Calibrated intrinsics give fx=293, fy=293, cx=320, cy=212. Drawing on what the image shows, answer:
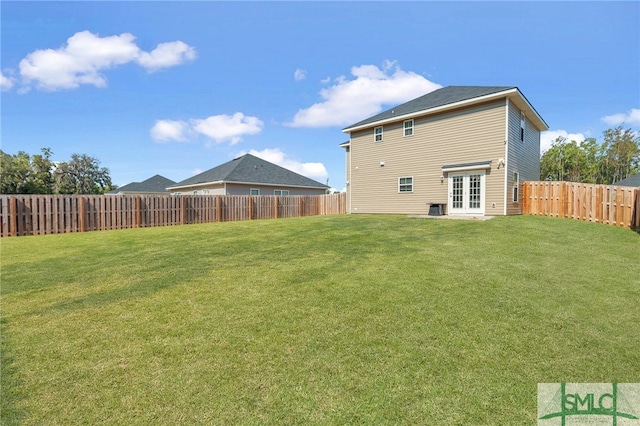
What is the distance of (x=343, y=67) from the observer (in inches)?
687

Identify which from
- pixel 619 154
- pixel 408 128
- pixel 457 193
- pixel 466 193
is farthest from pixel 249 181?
pixel 619 154

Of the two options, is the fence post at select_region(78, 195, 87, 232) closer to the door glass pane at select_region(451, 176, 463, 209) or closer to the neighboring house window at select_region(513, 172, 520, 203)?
the door glass pane at select_region(451, 176, 463, 209)

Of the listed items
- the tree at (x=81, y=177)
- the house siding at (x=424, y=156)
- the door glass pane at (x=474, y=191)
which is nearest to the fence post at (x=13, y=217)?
the house siding at (x=424, y=156)

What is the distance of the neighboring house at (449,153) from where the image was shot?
13.1 meters

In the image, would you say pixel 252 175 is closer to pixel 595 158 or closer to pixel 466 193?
pixel 466 193

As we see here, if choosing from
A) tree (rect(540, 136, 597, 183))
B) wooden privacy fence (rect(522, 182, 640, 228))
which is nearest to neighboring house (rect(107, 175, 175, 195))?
wooden privacy fence (rect(522, 182, 640, 228))

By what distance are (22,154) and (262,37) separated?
128 feet

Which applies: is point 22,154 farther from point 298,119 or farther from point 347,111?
point 347,111

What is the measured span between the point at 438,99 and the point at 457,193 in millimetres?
5322

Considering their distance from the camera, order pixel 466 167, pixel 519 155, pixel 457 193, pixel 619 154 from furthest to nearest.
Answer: pixel 619 154
pixel 457 193
pixel 519 155
pixel 466 167

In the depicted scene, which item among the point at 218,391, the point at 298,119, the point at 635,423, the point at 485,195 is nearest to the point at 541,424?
the point at 635,423

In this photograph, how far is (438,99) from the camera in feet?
51.6

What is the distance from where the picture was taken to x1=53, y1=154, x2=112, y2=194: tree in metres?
39.5

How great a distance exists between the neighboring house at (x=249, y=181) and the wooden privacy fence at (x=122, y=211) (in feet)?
19.2
